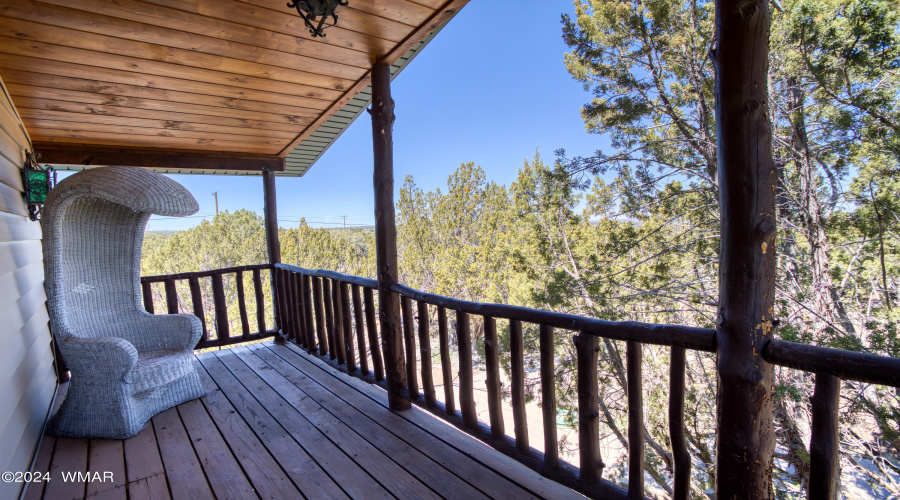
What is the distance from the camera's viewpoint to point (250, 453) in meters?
2.01

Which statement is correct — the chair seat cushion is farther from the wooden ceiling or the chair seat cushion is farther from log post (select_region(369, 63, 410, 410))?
the wooden ceiling

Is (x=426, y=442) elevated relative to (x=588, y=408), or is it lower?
lower

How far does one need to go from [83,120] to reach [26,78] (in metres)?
0.69

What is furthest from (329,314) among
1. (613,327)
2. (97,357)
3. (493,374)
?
(613,327)

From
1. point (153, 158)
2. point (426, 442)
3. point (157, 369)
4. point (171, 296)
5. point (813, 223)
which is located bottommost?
point (426, 442)

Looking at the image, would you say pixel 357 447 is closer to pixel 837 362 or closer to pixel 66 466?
pixel 66 466

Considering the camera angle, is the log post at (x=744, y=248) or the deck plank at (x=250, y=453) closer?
the log post at (x=744, y=248)

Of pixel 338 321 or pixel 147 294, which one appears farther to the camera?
pixel 147 294

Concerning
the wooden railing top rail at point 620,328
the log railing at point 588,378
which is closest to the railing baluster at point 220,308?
the log railing at point 588,378

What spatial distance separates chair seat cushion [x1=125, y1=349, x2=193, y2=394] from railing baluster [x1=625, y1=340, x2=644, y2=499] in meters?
2.48

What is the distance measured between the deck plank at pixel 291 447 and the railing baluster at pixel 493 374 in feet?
2.07

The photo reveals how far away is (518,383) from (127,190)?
7.64 feet

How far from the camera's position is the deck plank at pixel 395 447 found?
168 cm

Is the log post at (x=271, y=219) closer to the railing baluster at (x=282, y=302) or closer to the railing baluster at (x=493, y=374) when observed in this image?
the railing baluster at (x=282, y=302)
